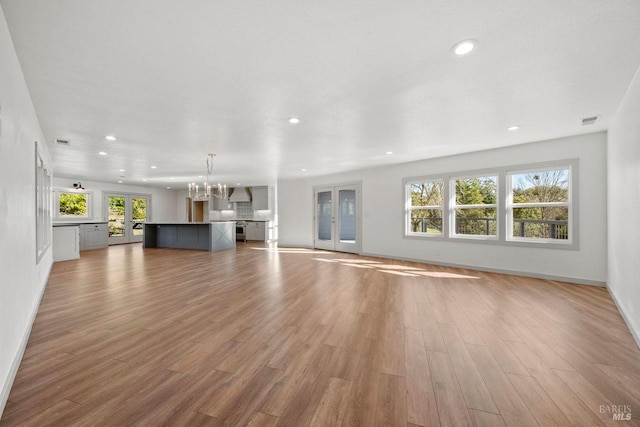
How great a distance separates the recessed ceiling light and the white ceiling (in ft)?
0.19

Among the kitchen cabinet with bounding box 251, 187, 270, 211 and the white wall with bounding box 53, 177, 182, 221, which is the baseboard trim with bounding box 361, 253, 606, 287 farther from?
the white wall with bounding box 53, 177, 182, 221

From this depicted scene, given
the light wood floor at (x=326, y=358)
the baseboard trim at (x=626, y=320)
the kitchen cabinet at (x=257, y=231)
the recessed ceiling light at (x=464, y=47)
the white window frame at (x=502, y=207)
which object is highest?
the recessed ceiling light at (x=464, y=47)

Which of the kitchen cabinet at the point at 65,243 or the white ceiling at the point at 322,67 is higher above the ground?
the white ceiling at the point at 322,67

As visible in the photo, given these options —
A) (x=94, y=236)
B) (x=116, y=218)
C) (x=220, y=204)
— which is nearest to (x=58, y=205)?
(x=94, y=236)

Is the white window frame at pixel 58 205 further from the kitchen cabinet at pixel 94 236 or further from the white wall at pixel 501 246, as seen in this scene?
the white wall at pixel 501 246

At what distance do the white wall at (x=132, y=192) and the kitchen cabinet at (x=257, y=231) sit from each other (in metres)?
4.30

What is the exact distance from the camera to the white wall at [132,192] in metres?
9.73

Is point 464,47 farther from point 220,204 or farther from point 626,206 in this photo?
point 220,204

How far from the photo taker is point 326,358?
217 centimetres

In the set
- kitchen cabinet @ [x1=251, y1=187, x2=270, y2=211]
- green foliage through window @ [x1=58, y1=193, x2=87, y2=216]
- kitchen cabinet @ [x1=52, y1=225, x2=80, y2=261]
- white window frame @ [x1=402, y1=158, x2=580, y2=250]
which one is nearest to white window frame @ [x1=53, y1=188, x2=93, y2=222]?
green foliage through window @ [x1=58, y1=193, x2=87, y2=216]

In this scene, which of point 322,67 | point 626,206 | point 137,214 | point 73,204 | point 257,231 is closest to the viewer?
point 322,67

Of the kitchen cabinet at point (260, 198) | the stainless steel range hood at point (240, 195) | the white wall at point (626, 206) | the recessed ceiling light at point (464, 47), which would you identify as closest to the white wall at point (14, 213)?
the recessed ceiling light at point (464, 47)

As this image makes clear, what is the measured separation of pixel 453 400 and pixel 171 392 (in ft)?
5.96

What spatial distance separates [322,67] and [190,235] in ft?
27.0
